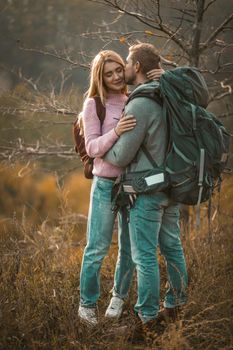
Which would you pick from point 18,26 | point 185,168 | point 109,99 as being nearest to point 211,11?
point 109,99

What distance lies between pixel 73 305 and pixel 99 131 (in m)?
1.22

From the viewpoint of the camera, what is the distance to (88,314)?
10.2 feet

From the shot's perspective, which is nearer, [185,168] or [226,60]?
[185,168]

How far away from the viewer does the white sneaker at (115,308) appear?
10.7 ft

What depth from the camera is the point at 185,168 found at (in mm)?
2809

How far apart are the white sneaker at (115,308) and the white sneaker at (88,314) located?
144 mm

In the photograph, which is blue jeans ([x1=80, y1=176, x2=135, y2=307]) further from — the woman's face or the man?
the woman's face

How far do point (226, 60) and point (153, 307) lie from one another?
380 cm

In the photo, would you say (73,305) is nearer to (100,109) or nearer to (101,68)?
(100,109)

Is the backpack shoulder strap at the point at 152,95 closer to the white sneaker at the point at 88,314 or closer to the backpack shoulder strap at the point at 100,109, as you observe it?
the backpack shoulder strap at the point at 100,109

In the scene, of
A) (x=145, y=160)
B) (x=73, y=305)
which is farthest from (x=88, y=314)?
(x=145, y=160)

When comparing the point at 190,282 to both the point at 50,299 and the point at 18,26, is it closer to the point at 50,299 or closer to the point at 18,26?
the point at 50,299

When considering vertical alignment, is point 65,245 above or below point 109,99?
below

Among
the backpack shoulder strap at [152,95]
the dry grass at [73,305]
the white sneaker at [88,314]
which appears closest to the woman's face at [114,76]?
the backpack shoulder strap at [152,95]
